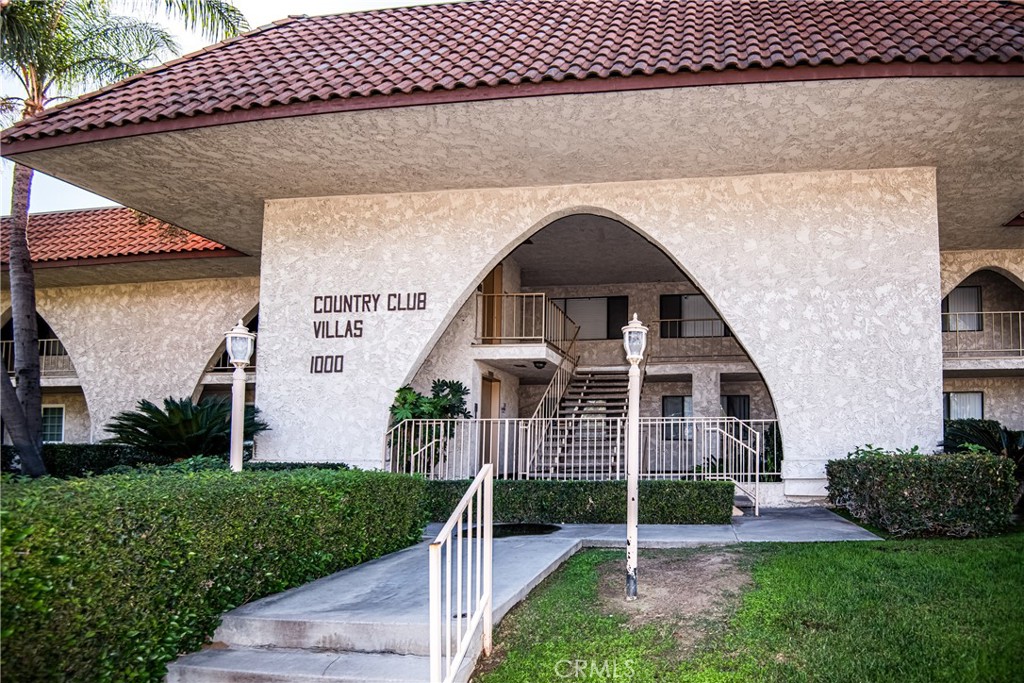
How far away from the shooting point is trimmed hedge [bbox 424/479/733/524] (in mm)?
12062

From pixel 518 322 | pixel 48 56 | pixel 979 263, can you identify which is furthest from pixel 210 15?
pixel 979 263

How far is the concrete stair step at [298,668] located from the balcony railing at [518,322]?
36.7 ft

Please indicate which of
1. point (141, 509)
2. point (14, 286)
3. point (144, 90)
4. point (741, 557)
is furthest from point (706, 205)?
point (14, 286)

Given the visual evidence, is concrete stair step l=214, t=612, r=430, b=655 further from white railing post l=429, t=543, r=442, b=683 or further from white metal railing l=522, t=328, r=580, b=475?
white metal railing l=522, t=328, r=580, b=475

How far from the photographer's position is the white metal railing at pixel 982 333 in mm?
20297

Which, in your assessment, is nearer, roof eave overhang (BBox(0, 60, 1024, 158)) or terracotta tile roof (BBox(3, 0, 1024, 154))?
roof eave overhang (BBox(0, 60, 1024, 158))

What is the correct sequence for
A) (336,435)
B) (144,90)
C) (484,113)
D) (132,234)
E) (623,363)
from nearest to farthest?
(484,113), (144,90), (336,435), (132,234), (623,363)

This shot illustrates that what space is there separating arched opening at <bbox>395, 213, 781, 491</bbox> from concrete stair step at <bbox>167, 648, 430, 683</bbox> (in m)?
9.08

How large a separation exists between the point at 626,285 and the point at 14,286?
49.4 feet

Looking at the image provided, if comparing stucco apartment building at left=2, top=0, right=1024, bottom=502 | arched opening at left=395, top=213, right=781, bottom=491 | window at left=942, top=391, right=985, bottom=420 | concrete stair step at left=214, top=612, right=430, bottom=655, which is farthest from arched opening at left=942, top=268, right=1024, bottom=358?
concrete stair step at left=214, top=612, right=430, bottom=655

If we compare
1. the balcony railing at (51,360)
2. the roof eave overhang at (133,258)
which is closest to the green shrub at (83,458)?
the roof eave overhang at (133,258)

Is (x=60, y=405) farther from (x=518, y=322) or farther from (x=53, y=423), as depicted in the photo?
(x=518, y=322)

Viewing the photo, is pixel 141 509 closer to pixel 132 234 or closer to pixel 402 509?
pixel 402 509

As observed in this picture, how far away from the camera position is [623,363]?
23609 mm
